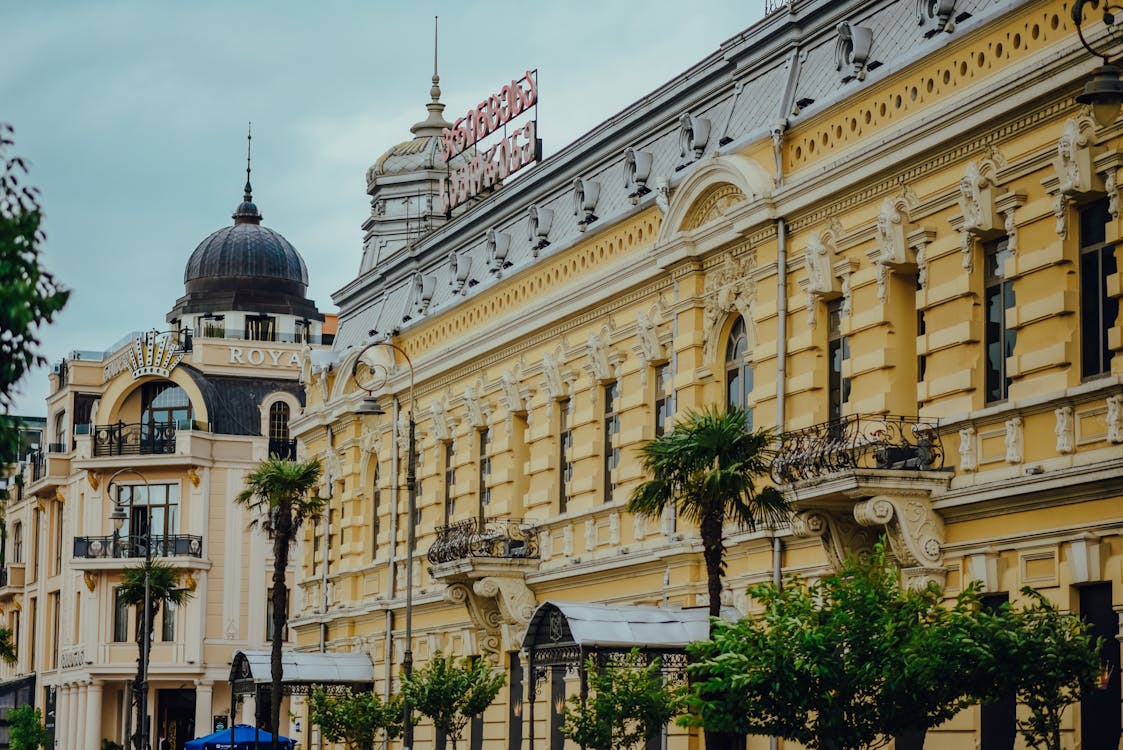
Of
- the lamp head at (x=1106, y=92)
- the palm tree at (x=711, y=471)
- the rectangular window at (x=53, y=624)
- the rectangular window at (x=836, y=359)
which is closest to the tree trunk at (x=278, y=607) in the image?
the rectangular window at (x=836, y=359)

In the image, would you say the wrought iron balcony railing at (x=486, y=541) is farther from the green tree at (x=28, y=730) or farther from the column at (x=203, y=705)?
the green tree at (x=28, y=730)

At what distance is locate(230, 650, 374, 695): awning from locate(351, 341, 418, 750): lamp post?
3.08m

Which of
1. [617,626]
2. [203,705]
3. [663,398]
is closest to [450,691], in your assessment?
[663,398]

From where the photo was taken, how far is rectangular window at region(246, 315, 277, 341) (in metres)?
89.5

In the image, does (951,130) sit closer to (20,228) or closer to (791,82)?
(791,82)

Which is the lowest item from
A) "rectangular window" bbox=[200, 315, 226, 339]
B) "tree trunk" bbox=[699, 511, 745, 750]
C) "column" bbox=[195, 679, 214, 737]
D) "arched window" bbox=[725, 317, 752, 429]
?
"column" bbox=[195, 679, 214, 737]

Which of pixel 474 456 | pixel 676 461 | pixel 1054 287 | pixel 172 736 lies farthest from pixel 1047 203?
pixel 172 736

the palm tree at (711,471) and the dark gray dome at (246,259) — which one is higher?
the dark gray dome at (246,259)

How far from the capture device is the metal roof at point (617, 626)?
34500mm

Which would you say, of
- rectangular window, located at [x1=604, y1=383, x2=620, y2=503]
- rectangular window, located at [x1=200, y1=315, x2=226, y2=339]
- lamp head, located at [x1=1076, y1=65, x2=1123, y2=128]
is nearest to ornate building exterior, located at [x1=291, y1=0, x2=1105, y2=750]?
rectangular window, located at [x1=604, y1=383, x2=620, y2=503]

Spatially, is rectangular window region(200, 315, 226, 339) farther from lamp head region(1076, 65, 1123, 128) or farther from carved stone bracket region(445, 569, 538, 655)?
lamp head region(1076, 65, 1123, 128)

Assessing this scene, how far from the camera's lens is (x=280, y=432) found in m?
84.2

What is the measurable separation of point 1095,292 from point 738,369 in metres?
10.6

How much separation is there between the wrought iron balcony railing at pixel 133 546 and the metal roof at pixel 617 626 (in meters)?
47.6
